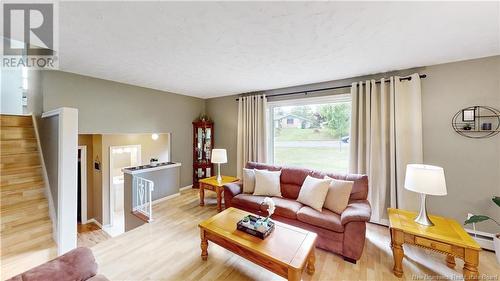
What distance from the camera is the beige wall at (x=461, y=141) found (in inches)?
91.7

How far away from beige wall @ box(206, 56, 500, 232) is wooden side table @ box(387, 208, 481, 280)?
76 cm

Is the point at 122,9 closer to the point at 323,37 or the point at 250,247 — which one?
the point at 323,37

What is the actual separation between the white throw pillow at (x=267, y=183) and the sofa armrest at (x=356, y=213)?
1.05 m

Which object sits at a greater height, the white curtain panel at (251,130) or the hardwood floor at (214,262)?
the white curtain panel at (251,130)

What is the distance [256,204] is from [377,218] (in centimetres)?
190

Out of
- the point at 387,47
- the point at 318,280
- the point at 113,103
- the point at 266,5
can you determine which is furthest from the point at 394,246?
A: the point at 113,103

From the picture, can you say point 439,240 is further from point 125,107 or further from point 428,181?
point 125,107

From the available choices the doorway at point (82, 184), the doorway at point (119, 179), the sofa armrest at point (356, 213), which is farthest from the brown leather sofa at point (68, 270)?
the doorway at point (82, 184)

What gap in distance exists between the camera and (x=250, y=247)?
1745mm

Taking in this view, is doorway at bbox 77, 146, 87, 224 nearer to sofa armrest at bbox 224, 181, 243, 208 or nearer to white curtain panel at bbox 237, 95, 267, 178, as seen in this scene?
white curtain panel at bbox 237, 95, 267, 178

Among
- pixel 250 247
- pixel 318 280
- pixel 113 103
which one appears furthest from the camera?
pixel 113 103

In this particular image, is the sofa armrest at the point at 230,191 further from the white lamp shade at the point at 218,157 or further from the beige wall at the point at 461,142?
the beige wall at the point at 461,142

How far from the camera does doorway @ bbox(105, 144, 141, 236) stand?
4.70m

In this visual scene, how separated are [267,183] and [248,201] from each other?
434mm
